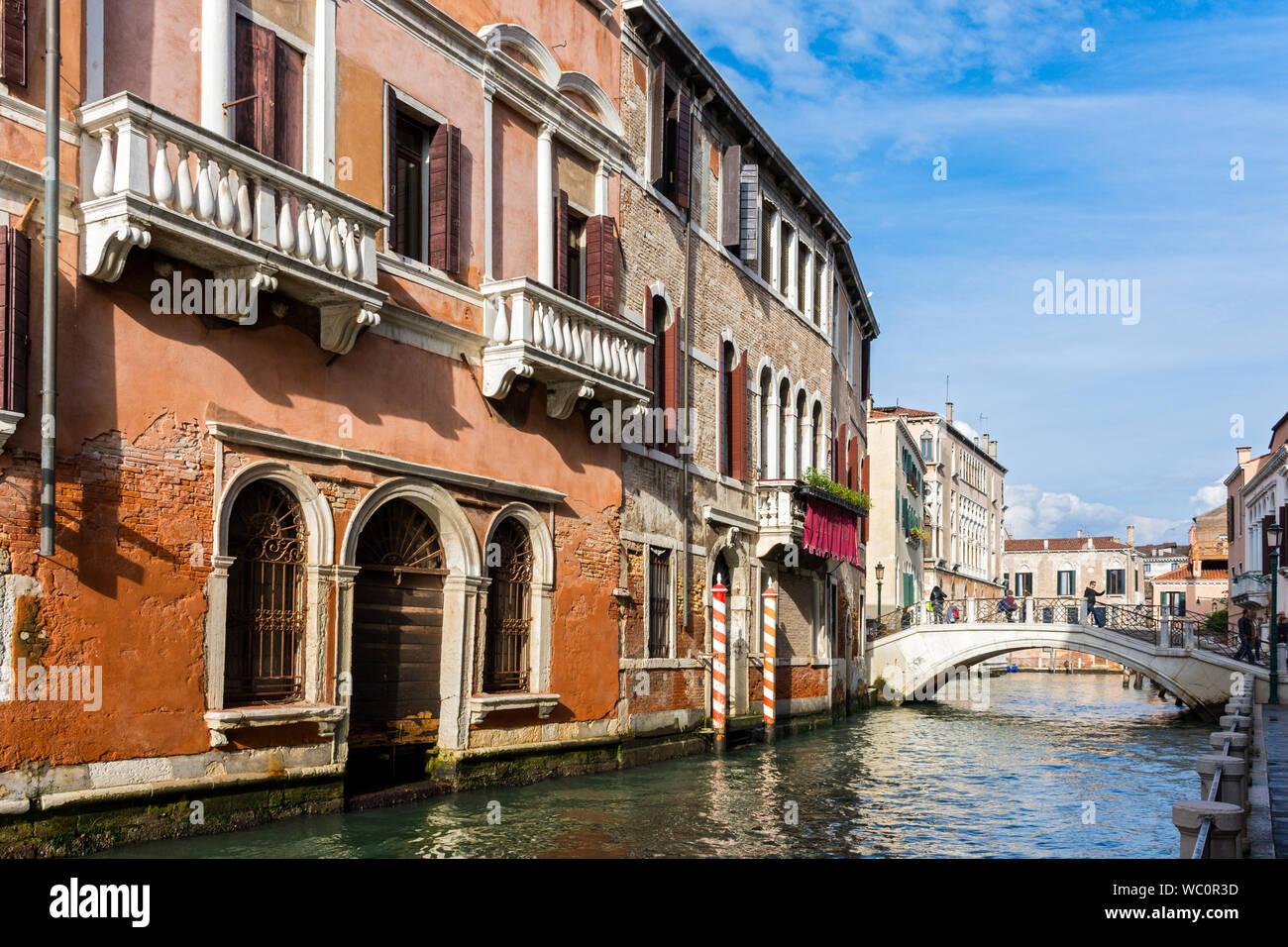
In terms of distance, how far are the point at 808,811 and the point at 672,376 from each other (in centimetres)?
649

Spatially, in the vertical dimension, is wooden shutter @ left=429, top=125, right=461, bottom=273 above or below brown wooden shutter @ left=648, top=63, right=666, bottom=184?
below

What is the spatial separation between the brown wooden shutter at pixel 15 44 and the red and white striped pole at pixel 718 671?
35.8 ft

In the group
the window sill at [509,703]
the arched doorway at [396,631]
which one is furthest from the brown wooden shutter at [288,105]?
the window sill at [509,703]

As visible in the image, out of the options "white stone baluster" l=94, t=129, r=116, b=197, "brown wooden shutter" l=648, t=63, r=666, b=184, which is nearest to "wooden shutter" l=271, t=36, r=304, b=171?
"white stone baluster" l=94, t=129, r=116, b=197

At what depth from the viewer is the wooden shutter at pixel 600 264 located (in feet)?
47.1

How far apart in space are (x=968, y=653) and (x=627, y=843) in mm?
22454

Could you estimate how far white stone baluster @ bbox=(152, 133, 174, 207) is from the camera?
27.5 ft

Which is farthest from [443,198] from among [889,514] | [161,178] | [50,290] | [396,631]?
[889,514]

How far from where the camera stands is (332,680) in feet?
33.4

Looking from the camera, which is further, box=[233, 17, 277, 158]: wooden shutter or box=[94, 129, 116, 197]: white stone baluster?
box=[233, 17, 277, 158]: wooden shutter

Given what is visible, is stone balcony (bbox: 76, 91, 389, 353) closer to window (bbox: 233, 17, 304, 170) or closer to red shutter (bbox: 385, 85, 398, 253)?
window (bbox: 233, 17, 304, 170)

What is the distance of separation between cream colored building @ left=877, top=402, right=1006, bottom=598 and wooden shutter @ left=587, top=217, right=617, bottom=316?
34.6 metres
